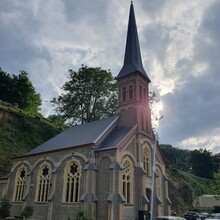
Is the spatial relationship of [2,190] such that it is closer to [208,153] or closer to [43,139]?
[43,139]

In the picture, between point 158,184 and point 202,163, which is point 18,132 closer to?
point 158,184

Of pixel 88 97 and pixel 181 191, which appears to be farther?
pixel 181 191

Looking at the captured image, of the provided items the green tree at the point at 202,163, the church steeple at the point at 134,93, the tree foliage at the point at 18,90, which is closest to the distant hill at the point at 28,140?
the tree foliage at the point at 18,90

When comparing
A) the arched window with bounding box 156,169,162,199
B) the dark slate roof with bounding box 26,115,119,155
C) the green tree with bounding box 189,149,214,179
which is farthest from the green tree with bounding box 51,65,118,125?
the green tree with bounding box 189,149,214,179

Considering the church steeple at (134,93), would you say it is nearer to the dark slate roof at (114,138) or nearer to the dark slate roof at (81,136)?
the dark slate roof at (114,138)

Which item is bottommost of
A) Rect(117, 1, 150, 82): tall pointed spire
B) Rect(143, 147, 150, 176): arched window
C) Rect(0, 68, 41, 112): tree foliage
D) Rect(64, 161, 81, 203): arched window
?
Rect(64, 161, 81, 203): arched window

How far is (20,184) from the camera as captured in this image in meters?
31.1

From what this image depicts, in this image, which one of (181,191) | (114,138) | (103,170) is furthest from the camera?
(181,191)

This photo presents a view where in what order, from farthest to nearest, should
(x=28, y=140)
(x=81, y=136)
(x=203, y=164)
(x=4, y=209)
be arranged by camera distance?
(x=203, y=164) → (x=28, y=140) → (x=81, y=136) → (x=4, y=209)

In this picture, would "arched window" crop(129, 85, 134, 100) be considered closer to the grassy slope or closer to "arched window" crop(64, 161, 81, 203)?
"arched window" crop(64, 161, 81, 203)

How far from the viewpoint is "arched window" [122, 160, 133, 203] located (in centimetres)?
2467

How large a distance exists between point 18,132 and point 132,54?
26415mm

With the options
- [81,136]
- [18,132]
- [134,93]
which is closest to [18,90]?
[18,132]

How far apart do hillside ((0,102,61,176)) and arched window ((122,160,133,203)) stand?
19.8m
